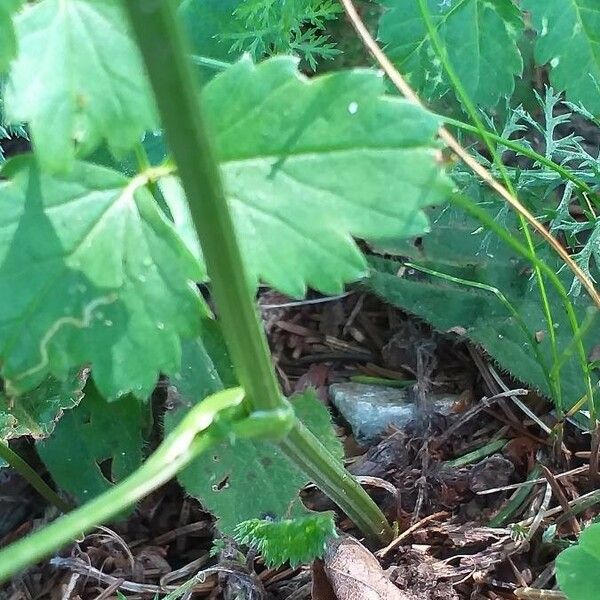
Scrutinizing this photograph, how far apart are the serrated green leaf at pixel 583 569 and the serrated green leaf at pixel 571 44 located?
2.38ft

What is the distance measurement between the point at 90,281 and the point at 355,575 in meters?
0.62

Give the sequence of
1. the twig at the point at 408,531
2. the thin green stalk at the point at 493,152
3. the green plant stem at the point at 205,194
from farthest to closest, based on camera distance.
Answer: the twig at the point at 408,531
the thin green stalk at the point at 493,152
the green plant stem at the point at 205,194

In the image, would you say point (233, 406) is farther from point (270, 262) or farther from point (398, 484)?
point (398, 484)

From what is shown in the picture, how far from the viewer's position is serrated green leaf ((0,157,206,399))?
33.7 inches

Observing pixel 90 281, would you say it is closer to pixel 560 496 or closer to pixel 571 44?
pixel 560 496

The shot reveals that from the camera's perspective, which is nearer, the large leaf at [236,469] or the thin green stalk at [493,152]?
the thin green stalk at [493,152]

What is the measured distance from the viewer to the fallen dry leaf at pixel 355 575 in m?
1.16

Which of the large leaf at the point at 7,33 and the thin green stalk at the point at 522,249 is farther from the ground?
the large leaf at the point at 7,33

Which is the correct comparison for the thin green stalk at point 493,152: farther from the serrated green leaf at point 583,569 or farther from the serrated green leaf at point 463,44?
the serrated green leaf at point 583,569

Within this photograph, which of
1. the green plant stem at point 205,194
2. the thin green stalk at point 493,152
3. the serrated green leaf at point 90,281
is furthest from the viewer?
the thin green stalk at point 493,152

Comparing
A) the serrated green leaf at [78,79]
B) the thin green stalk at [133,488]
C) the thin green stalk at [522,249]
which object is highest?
the serrated green leaf at [78,79]

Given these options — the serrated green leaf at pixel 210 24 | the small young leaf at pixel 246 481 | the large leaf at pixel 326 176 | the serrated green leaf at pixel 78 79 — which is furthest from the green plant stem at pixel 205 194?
the serrated green leaf at pixel 210 24

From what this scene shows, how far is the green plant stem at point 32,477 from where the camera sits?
4.37ft

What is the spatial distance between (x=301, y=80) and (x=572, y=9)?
695mm
